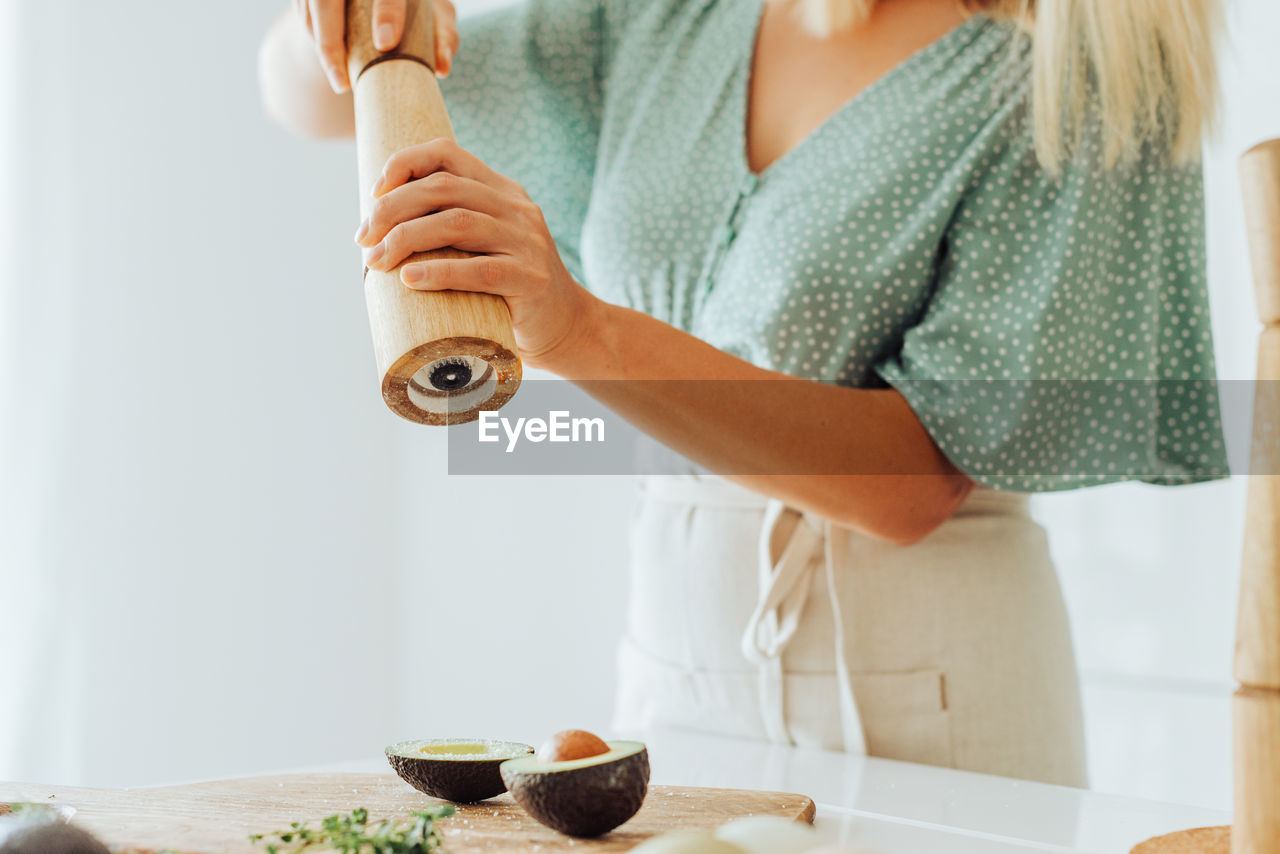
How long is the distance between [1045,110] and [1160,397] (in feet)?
0.81

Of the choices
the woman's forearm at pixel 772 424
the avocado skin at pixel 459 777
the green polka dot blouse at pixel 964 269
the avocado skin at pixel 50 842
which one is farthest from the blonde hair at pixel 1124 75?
the avocado skin at pixel 50 842

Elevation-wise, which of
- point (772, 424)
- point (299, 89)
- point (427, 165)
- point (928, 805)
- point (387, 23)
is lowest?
point (928, 805)

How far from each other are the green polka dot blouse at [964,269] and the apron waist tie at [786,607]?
0.12m

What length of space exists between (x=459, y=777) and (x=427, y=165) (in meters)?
0.30

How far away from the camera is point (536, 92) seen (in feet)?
3.40

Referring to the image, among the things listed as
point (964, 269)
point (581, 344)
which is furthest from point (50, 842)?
point (964, 269)

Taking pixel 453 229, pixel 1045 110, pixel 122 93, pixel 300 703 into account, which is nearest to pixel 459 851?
pixel 453 229

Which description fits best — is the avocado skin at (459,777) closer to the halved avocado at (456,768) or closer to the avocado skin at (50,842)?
the halved avocado at (456,768)

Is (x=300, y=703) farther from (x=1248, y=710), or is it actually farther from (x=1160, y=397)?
(x=1248, y=710)

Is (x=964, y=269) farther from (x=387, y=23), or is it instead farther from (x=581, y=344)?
(x=387, y=23)

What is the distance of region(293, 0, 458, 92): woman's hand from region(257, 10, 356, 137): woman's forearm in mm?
277

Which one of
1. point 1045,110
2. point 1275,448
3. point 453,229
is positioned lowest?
point 1275,448

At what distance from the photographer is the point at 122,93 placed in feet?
5.07

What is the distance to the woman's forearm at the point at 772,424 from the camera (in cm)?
67
